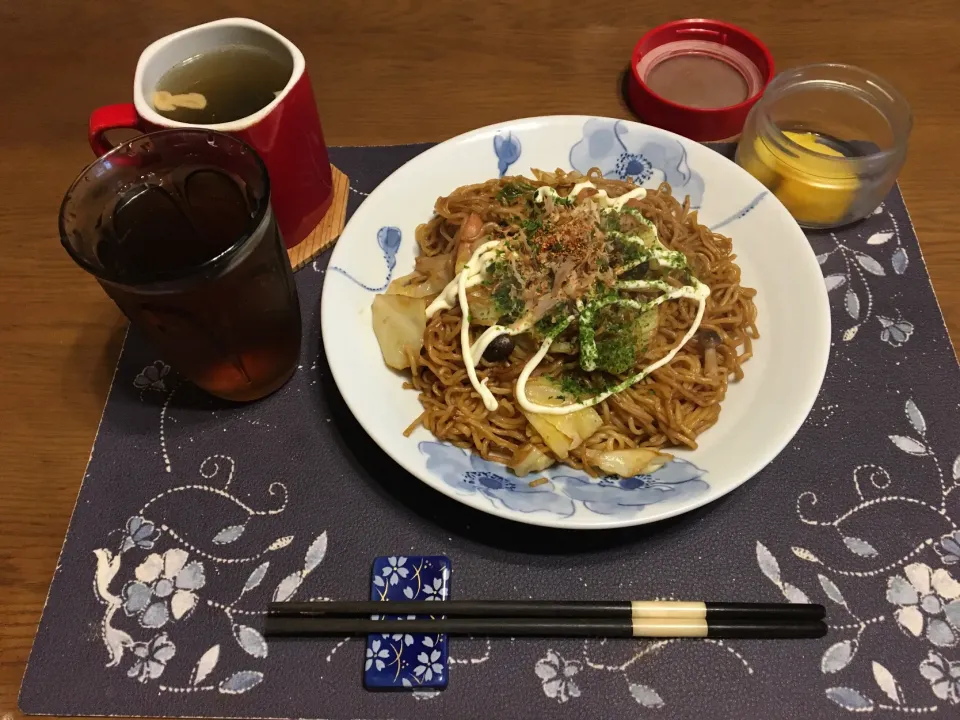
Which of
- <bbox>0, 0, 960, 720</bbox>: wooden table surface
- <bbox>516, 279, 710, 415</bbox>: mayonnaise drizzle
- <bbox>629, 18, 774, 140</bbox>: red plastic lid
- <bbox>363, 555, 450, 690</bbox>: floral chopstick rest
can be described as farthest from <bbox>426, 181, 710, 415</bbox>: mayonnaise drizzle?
<bbox>0, 0, 960, 720</bbox>: wooden table surface

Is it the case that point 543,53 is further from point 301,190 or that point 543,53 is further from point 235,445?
point 235,445

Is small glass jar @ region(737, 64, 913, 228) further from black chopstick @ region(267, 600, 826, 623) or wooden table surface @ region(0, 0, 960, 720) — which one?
black chopstick @ region(267, 600, 826, 623)

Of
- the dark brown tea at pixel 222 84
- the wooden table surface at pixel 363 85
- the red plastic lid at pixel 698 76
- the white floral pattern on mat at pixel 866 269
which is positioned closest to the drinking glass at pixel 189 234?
the dark brown tea at pixel 222 84

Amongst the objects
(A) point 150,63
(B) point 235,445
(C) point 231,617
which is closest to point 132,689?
(C) point 231,617

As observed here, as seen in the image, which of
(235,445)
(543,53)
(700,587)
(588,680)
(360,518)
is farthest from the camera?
(543,53)

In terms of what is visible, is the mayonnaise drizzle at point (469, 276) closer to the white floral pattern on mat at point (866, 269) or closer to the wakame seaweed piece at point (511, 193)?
the wakame seaweed piece at point (511, 193)

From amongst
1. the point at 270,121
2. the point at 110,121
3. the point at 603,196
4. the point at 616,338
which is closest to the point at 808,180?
the point at 603,196
